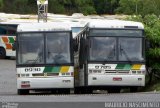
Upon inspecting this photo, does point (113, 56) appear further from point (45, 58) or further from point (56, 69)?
point (45, 58)

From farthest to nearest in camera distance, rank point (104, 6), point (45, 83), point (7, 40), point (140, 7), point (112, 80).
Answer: point (104, 6) → point (140, 7) → point (7, 40) → point (45, 83) → point (112, 80)

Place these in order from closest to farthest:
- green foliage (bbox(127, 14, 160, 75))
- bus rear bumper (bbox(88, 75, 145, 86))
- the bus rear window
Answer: bus rear bumper (bbox(88, 75, 145, 86)) → green foliage (bbox(127, 14, 160, 75)) → the bus rear window

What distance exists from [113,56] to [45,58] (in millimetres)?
2304

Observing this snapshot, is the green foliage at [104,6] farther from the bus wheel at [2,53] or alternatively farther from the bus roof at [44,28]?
the bus roof at [44,28]

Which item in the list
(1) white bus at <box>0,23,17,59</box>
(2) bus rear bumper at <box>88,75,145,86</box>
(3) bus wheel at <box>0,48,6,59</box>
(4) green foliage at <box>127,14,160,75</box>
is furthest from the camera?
(3) bus wheel at <box>0,48,6,59</box>

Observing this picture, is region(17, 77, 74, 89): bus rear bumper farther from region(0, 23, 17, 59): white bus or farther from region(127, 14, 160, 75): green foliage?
region(0, 23, 17, 59): white bus

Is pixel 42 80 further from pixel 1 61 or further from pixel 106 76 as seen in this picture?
pixel 1 61

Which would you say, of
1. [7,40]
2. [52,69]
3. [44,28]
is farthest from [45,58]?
[7,40]

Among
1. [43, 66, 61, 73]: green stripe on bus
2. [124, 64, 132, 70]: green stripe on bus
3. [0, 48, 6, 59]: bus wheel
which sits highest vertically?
[124, 64, 132, 70]: green stripe on bus

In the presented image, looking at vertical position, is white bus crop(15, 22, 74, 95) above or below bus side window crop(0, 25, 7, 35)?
above

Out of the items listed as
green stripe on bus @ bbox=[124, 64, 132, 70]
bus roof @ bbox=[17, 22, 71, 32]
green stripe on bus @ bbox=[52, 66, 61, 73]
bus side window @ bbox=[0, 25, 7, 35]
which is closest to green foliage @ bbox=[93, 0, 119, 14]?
bus side window @ bbox=[0, 25, 7, 35]

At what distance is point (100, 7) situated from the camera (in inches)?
4267

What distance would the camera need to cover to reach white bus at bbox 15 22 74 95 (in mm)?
18984

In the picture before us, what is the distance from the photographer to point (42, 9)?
46.7 metres
